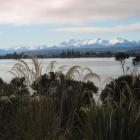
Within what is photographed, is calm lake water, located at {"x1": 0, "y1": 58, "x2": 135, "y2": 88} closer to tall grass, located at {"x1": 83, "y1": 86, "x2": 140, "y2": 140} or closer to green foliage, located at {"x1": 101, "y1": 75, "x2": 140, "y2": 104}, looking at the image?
green foliage, located at {"x1": 101, "y1": 75, "x2": 140, "y2": 104}

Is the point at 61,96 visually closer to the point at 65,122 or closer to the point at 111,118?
the point at 65,122

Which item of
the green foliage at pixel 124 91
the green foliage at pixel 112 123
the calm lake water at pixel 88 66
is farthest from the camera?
the calm lake water at pixel 88 66

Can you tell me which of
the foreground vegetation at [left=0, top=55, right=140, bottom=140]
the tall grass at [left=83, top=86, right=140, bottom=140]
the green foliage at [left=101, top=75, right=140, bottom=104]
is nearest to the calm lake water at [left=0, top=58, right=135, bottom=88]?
the green foliage at [left=101, top=75, right=140, bottom=104]

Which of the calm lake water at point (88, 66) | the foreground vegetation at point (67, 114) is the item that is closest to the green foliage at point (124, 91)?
the foreground vegetation at point (67, 114)

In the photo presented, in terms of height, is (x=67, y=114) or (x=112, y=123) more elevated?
(x=112, y=123)

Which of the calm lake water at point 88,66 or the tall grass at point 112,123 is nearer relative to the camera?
the tall grass at point 112,123

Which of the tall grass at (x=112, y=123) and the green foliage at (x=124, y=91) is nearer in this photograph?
the tall grass at (x=112, y=123)

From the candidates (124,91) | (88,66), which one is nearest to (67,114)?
(88,66)

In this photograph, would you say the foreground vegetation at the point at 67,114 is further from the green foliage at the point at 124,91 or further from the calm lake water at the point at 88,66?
the calm lake water at the point at 88,66

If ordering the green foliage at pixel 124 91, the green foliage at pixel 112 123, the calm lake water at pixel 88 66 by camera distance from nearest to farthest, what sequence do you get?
the green foliage at pixel 112 123, the green foliage at pixel 124 91, the calm lake water at pixel 88 66

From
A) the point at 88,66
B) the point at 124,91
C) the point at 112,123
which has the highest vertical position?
the point at 88,66

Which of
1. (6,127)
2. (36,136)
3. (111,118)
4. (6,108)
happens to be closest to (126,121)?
(111,118)

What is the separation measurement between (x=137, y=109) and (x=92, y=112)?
0.60 metres

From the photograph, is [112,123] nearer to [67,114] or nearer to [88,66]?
[67,114]
